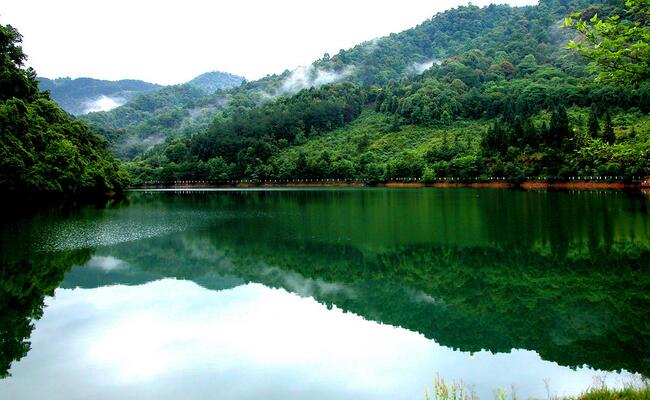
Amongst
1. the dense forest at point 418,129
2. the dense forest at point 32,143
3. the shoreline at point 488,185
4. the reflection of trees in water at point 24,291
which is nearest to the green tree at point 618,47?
the dense forest at point 418,129

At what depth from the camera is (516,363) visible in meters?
10.0

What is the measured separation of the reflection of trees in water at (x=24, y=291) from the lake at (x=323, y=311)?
2.7 inches

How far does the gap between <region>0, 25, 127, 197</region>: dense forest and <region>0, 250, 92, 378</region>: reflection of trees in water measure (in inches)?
1053

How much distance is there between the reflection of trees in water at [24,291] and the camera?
11495mm

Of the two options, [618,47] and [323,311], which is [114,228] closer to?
[323,311]

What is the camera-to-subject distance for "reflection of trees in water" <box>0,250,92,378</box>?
37.7 feet

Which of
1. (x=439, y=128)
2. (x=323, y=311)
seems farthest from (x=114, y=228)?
(x=439, y=128)

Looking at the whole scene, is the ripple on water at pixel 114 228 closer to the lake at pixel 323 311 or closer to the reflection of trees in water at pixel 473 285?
the lake at pixel 323 311

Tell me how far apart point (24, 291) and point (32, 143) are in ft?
125

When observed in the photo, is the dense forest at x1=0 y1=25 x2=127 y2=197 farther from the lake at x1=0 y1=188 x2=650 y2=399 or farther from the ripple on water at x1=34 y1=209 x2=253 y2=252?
the lake at x1=0 y1=188 x2=650 y2=399

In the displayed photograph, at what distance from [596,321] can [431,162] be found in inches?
3204

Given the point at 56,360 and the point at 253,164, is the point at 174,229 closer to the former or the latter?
the point at 56,360

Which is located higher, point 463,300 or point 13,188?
point 13,188

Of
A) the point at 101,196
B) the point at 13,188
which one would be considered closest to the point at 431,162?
the point at 101,196
